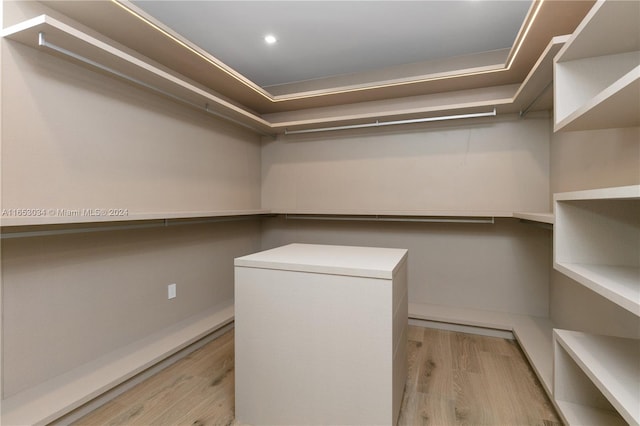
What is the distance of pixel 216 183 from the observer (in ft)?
9.07

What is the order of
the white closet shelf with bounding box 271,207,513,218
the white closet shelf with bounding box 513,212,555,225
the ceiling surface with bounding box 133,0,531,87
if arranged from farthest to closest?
the white closet shelf with bounding box 271,207,513,218
the ceiling surface with bounding box 133,0,531,87
the white closet shelf with bounding box 513,212,555,225

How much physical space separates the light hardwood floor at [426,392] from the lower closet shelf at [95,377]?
0.11 metres

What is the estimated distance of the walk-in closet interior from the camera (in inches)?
53.2

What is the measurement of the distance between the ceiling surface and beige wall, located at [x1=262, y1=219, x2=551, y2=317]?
4.94ft

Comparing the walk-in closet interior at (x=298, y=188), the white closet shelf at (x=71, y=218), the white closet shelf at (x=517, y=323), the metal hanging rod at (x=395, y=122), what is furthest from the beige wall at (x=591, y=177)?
→ the white closet shelf at (x=71, y=218)

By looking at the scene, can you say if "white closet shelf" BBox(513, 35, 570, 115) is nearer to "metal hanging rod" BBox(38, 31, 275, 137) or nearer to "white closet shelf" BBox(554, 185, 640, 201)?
"white closet shelf" BBox(554, 185, 640, 201)

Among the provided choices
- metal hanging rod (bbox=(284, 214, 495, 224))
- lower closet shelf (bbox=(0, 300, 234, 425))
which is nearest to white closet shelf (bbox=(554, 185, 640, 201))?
metal hanging rod (bbox=(284, 214, 495, 224))

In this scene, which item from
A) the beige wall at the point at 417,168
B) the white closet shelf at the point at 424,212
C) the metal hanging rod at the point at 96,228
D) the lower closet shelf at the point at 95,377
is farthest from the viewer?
the beige wall at the point at 417,168

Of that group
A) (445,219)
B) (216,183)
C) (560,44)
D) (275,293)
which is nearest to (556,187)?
(445,219)

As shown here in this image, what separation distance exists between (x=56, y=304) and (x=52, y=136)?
873 millimetres

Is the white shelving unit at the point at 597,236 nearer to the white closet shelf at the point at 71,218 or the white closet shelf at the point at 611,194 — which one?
the white closet shelf at the point at 611,194

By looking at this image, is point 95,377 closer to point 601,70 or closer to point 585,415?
point 585,415

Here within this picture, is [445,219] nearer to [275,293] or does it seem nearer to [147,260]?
[275,293]

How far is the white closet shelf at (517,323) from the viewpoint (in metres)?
1.87
